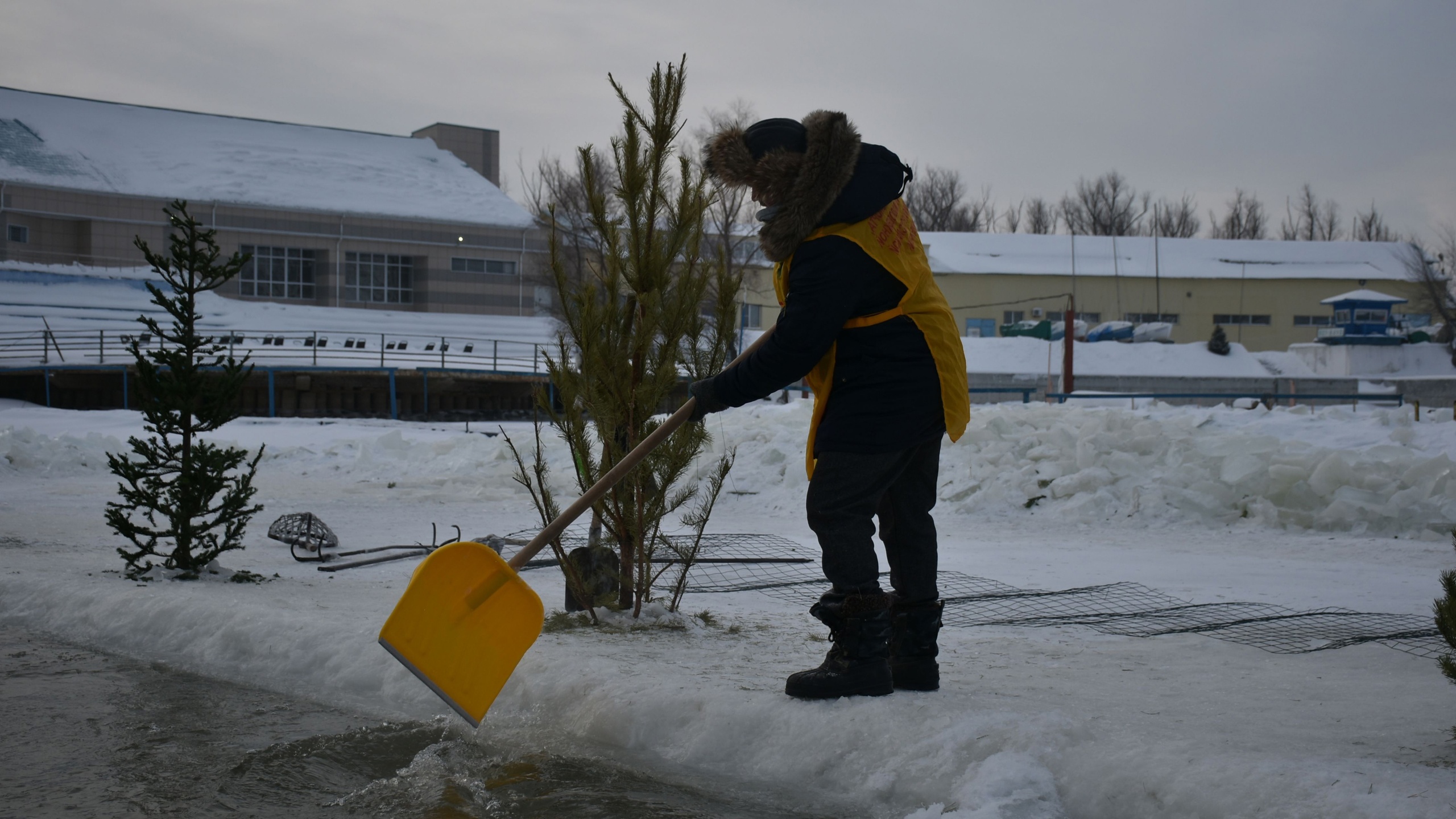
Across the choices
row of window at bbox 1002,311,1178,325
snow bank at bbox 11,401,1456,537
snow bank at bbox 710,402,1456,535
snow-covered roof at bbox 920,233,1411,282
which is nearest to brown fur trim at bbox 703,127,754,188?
snow bank at bbox 11,401,1456,537

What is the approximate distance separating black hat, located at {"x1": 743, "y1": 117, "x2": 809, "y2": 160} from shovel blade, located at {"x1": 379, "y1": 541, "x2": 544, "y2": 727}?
59.5 inches

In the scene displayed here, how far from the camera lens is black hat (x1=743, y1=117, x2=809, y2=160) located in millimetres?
3293

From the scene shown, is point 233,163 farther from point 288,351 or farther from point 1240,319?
point 1240,319

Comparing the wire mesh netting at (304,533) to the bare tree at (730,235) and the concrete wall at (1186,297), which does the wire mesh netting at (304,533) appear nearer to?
the bare tree at (730,235)

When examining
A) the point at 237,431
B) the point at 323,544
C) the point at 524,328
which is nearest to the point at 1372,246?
the point at 524,328

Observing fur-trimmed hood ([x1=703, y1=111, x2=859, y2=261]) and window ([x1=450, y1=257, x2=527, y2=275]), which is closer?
fur-trimmed hood ([x1=703, y1=111, x2=859, y2=261])

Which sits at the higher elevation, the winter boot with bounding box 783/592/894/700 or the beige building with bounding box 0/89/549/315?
the beige building with bounding box 0/89/549/315

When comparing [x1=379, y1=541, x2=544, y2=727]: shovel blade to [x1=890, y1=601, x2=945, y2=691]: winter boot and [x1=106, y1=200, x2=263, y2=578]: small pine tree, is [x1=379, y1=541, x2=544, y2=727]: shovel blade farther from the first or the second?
[x1=106, y1=200, x2=263, y2=578]: small pine tree

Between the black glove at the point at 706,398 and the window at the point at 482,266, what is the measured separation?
36319mm

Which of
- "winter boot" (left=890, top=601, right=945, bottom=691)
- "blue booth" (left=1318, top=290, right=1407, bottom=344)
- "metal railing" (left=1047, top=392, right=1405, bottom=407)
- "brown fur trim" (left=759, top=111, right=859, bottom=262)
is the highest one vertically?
"blue booth" (left=1318, top=290, right=1407, bottom=344)

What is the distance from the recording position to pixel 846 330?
3234mm

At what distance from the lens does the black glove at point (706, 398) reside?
3373 mm

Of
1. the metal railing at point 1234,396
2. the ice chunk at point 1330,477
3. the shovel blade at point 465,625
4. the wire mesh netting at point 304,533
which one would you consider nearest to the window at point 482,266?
the metal railing at point 1234,396

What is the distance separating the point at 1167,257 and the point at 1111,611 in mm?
49904
